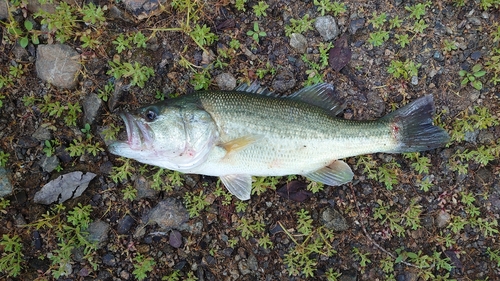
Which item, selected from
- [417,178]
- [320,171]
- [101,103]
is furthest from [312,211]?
[101,103]

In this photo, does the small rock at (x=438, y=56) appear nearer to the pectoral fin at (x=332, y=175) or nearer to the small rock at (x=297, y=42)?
the small rock at (x=297, y=42)

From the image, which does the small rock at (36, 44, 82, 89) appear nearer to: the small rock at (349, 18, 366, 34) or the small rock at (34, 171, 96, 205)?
the small rock at (34, 171, 96, 205)

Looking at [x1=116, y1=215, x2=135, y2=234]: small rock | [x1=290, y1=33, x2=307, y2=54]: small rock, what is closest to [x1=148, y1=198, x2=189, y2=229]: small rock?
[x1=116, y1=215, x2=135, y2=234]: small rock

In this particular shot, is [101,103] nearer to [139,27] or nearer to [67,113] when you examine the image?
[67,113]

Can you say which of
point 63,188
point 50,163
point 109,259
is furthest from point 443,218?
point 50,163

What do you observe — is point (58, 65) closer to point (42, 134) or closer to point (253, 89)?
point (42, 134)

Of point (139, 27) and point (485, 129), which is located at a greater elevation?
point (139, 27)

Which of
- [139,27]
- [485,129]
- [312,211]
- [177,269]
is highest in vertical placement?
[139,27]

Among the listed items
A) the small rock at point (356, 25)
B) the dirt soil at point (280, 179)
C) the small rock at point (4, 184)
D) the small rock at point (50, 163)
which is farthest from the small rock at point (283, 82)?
the small rock at point (4, 184)
